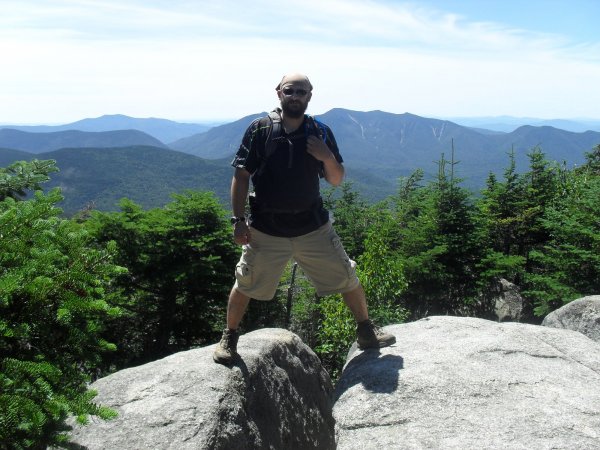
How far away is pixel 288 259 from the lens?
194 inches

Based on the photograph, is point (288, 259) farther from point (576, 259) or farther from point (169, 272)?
point (169, 272)

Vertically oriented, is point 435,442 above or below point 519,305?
above

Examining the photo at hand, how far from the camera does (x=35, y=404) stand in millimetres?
3086

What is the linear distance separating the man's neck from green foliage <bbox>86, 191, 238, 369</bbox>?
10.8 metres

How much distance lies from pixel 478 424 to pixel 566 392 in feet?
3.15

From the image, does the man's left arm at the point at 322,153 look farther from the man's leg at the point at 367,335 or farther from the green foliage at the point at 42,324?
the green foliage at the point at 42,324

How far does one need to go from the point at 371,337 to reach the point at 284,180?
214 centimetres

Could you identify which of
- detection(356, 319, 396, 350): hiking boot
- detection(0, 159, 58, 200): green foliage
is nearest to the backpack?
detection(356, 319, 396, 350): hiking boot

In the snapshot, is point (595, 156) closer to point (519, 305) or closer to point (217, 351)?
point (519, 305)

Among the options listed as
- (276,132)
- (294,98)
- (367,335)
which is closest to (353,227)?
(367,335)

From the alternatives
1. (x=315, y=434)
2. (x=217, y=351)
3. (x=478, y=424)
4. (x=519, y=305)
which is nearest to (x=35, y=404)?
(x=217, y=351)

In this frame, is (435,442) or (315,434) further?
(315,434)

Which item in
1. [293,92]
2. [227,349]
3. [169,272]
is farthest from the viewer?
[169,272]

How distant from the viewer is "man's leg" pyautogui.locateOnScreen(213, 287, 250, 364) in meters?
5.14
